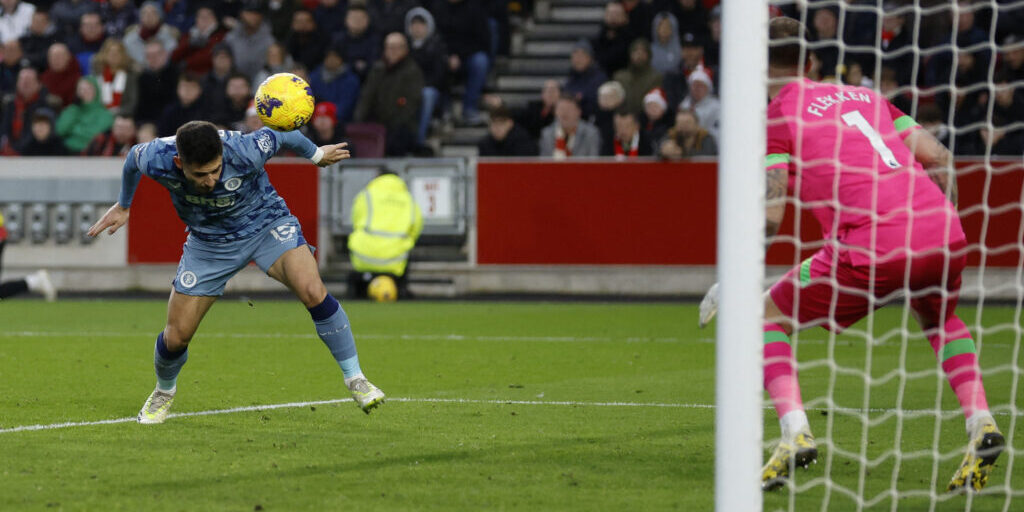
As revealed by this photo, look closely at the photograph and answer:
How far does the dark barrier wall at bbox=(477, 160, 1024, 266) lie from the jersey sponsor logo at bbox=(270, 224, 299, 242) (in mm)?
10741

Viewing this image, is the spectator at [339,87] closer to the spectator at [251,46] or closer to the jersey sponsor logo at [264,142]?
the spectator at [251,46]

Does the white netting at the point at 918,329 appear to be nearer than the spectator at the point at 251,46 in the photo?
Yes

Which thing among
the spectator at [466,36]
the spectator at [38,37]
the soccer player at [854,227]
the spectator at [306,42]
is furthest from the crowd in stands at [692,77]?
the soccer player at [854,227]

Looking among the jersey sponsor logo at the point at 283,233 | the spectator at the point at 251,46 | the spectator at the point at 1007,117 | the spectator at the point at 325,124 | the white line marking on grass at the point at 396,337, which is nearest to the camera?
the jersey sponsor logo at the point at 283,233

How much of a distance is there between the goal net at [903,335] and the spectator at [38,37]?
36.7 feet

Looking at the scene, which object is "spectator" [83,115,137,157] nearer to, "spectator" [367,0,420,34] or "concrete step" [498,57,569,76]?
"spectator" [367,0,420,34]

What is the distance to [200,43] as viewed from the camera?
2058 centimetres

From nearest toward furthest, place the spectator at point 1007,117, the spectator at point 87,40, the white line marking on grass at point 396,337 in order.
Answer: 1. the white line marking on grass at point 396,337
2. the spectator at point 1007,117
3. the spectator at point 87,40

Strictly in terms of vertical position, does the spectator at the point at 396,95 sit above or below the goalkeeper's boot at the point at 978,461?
above

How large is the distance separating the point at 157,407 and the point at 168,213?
38.1ft

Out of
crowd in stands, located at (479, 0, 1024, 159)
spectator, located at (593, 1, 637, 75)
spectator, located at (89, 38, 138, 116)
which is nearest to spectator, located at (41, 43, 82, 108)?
spectator, located at (89, 38, 138, 116)

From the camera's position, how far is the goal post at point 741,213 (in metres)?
4.47

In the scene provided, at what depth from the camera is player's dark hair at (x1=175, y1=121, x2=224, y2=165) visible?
659 cm

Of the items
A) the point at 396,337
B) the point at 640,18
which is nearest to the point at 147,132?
the point at 640,18
